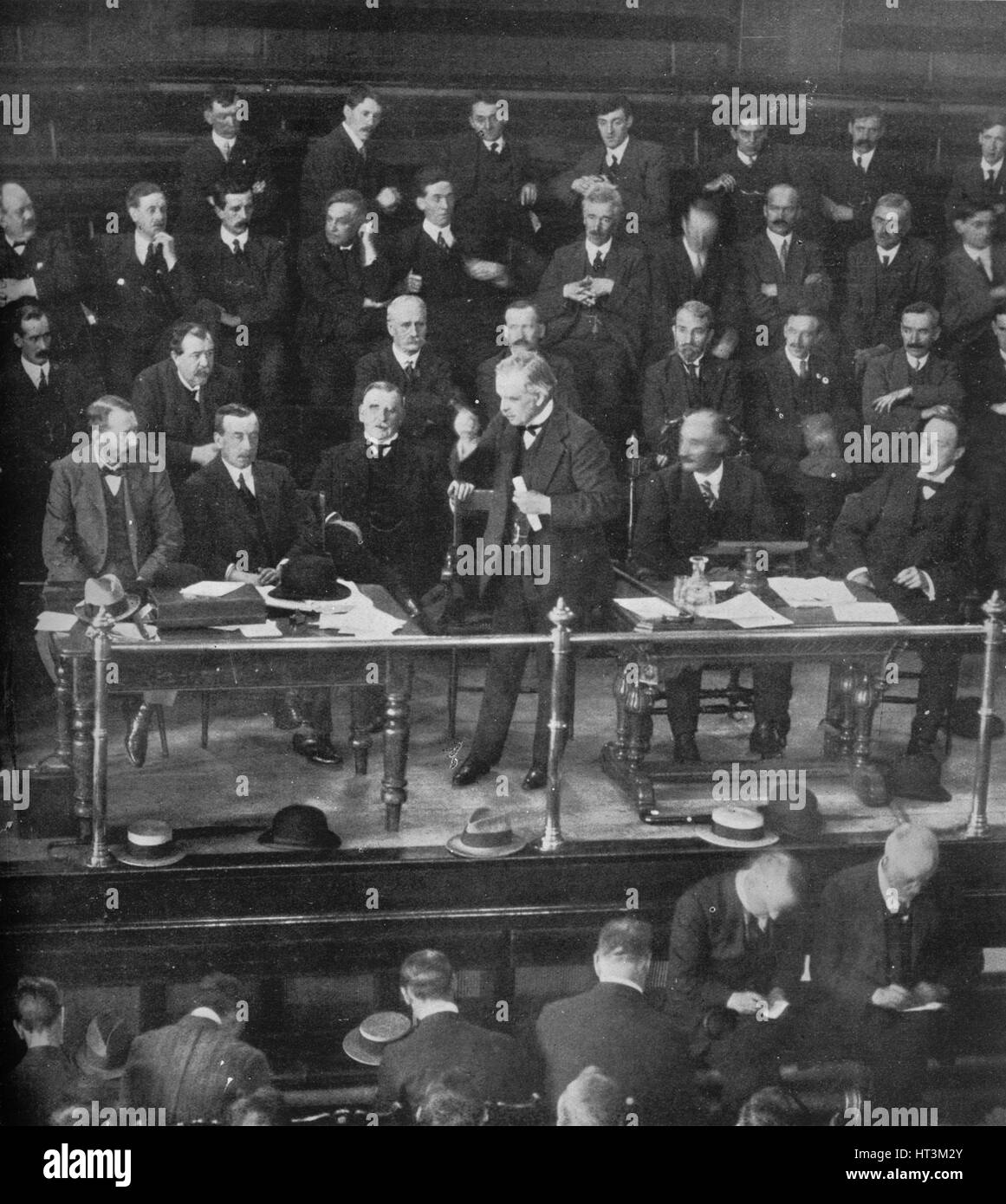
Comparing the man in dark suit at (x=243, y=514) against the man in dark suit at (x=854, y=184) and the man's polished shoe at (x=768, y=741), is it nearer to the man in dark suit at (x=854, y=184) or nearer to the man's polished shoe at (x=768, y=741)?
the man's polished shoe at (x=768, y=741)

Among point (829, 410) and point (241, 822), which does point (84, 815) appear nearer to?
point (241, 822)

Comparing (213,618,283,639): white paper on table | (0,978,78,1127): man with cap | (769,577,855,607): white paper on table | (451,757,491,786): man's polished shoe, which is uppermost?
(769,577,855,607): white paper on table

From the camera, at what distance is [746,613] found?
662cm

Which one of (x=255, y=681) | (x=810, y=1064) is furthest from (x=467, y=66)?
(x=810, y=1064)

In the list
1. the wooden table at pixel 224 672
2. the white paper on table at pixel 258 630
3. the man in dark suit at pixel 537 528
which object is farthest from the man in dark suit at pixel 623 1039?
the white paper on table at pixel 258 630

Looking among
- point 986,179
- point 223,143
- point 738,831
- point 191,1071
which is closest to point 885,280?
point 986,179

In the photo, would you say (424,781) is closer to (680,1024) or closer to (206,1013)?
(206,1013)

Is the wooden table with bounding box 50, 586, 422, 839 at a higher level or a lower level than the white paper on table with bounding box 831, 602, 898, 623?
lower

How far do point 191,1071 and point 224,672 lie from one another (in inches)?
54.7

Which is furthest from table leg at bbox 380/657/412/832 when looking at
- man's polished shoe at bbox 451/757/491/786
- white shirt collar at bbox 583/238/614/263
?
white shirt collar at bbox 583/238/614/263

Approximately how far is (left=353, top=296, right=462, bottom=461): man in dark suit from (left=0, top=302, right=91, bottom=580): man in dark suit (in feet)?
3.71

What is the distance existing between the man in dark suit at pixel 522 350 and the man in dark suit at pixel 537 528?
0.04m

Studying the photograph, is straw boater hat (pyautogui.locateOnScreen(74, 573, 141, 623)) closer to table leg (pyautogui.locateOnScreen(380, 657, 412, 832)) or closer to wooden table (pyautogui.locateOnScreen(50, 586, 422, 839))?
wooden table (pyautogui.locateOnScreen(50, 586, 422, 839))

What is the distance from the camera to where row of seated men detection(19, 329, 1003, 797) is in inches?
253
